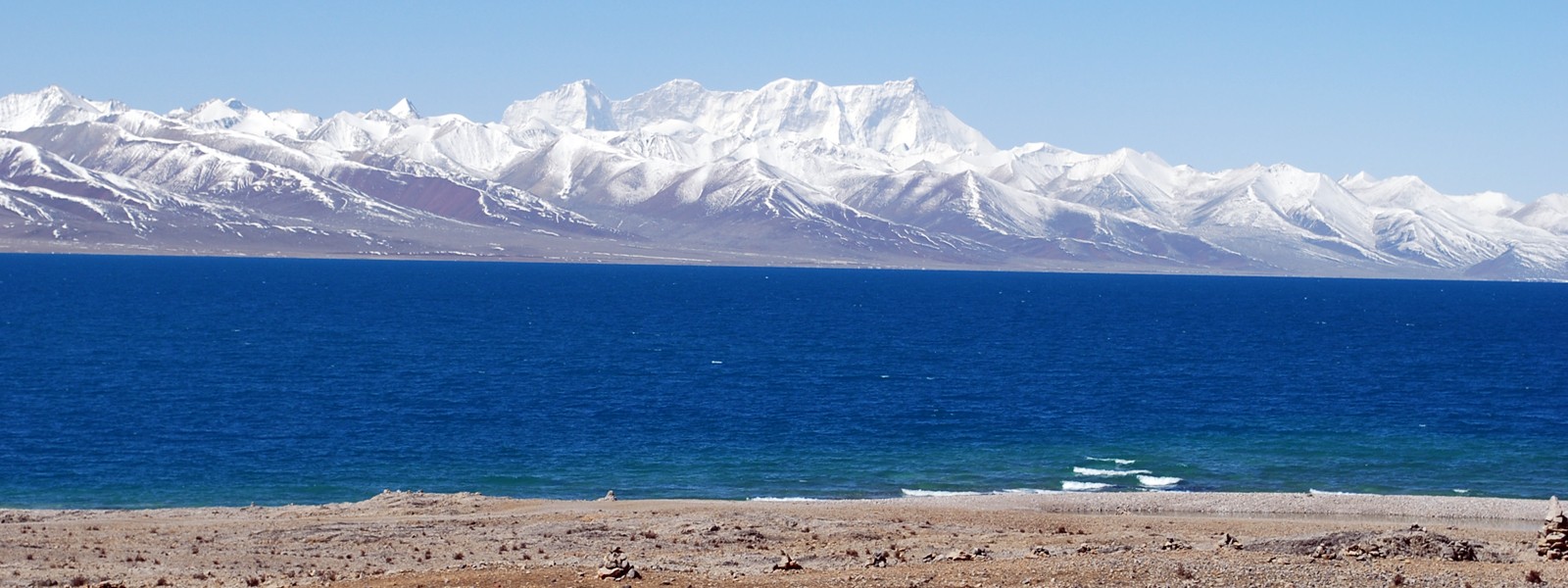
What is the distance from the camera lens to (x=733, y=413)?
87938 mm

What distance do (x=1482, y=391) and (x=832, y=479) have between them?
5709 centimetres

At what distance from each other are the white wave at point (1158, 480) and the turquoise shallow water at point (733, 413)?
0.17 m

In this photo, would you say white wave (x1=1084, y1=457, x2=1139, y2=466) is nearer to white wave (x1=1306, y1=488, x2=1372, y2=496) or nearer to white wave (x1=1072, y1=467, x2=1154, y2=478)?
white wave (x1=1072, y1=467, x2=1154, y2=478)

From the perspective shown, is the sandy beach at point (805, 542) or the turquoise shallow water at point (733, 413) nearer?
the sandy beach at point (805, 542)

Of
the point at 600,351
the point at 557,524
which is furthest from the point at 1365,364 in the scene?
the point at 557,524

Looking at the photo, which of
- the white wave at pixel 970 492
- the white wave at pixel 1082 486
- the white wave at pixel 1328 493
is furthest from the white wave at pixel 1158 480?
the white wave at pixel 1328 493

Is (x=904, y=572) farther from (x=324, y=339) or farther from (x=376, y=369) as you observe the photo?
(x=324, y=339)

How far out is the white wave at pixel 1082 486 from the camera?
64125 millimetres

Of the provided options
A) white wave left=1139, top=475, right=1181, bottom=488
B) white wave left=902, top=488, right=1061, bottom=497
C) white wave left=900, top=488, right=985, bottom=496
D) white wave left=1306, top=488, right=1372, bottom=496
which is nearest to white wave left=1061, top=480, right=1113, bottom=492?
white wave left=902, top=488, right=1061, bottom=497

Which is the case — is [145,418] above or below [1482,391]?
below

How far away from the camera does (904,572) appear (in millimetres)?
32438

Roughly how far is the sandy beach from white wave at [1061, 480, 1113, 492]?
456cm

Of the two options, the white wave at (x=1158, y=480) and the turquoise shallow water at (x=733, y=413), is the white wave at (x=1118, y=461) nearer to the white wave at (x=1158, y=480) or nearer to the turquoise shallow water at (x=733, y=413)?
the turquoise shallow water at (x=733, y=413)

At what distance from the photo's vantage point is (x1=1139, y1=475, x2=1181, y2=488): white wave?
6531cm
